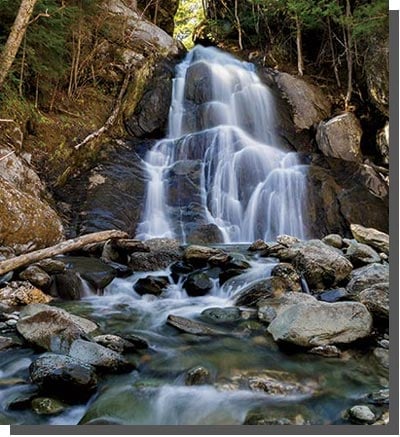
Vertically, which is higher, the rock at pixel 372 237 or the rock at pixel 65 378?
the rock at pixel 372 237

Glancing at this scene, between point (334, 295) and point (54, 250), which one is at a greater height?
point (54, 250)

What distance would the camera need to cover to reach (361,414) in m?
2.27

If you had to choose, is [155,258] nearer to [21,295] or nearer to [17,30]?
[21,295]

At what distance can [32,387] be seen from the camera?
255 centimetres

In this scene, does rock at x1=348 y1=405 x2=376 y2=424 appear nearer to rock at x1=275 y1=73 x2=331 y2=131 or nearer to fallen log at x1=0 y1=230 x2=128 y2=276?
fallen log at x1=0 y1=230 x2=128 y2=276

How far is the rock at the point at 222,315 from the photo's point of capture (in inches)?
150

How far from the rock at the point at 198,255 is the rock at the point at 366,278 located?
1.56 metres

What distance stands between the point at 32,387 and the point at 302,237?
5.53 metres

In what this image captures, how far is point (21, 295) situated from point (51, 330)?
105cm

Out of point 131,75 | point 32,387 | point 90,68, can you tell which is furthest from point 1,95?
point 32,387

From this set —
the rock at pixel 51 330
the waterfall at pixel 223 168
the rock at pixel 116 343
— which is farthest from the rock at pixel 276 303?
the waterfall at pixel 223 168

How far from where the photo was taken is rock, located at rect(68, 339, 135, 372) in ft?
9.11

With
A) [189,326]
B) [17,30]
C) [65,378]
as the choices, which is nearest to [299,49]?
[17,30]

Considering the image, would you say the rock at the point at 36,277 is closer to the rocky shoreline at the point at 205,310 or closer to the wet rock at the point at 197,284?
the rocky shoreline at the point at 205,310
